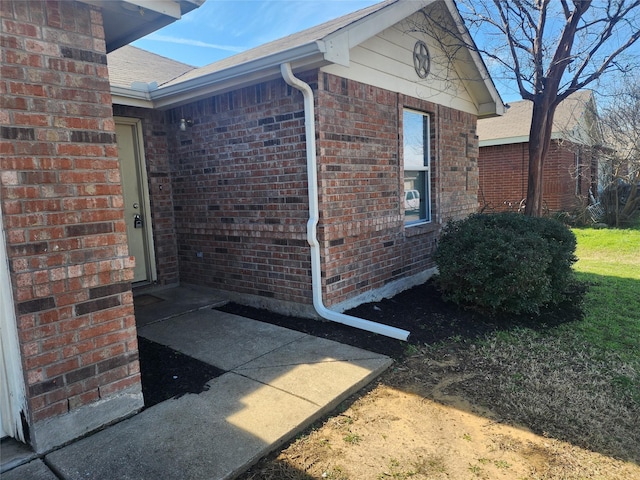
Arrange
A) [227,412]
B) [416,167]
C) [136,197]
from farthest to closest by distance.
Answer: [416,167], [136,197], [227,412]

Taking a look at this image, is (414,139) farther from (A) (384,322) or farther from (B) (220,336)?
(B) (220,336)

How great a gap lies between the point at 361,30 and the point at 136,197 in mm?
3798

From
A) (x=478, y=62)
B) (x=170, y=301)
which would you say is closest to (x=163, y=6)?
(x=170, y=301)

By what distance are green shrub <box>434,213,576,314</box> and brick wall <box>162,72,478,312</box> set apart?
0.96 metres

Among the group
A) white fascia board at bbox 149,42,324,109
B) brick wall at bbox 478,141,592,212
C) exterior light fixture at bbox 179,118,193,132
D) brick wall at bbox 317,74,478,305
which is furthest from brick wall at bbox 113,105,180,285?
brick wall at bbox 478,141,592,212

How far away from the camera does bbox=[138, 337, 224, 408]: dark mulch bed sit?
3404 millimetres

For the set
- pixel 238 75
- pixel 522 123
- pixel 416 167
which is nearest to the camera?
pixel 238 75

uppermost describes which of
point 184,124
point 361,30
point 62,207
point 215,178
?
point 361,30

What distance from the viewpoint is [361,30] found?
4730 millimetres

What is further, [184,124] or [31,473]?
[184,124]

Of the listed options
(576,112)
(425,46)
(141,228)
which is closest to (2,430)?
(141,228)

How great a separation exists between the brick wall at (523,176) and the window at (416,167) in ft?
30.2

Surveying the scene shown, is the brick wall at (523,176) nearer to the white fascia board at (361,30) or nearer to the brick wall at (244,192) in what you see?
the white fascia board at (361,30)

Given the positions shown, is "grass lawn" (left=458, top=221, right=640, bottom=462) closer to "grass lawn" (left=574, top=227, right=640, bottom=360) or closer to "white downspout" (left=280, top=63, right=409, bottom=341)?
"grass lawn" (left=574, top=227, right=640, bottom=360)
